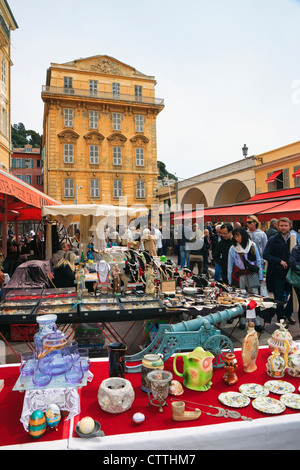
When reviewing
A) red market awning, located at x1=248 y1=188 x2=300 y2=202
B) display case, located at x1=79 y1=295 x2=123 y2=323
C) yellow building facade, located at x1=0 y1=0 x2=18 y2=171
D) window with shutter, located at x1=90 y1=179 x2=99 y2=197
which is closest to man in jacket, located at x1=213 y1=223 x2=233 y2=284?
display case, located at x1=79 y1=295 x2=123 y2=323

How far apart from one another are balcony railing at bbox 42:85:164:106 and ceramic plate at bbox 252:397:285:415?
29.2 m

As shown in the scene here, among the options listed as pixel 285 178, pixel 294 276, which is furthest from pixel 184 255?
pixel 285 178

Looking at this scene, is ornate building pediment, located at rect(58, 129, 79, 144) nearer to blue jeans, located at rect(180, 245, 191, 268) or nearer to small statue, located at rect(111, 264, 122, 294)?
blue jeans, located at rect(180, 245, 191, 268)

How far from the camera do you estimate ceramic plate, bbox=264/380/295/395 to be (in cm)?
204

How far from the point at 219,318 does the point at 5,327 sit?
380 cm

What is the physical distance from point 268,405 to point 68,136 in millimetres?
28322

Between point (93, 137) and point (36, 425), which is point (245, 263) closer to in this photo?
point (36, 425)

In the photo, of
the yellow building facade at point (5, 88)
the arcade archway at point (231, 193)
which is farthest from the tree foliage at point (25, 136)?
the arcade archway at point (231, 193)

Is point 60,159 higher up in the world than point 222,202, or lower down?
higher up

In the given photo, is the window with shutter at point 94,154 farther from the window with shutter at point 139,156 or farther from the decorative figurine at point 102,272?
the decorative figurine at point 102,272

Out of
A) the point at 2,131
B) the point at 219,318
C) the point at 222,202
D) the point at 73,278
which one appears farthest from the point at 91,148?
the point at 219,318
